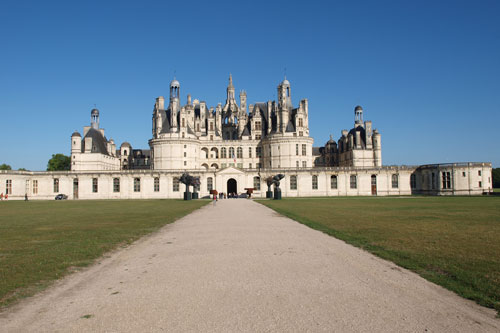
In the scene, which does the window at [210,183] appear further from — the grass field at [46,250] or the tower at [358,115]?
the grass field at [46,250]

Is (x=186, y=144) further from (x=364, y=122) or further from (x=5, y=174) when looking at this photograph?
(x=364, y=122)

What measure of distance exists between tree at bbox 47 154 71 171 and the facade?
65.6 feet

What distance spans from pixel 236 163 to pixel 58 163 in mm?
55388

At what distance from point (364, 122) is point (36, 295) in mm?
86175

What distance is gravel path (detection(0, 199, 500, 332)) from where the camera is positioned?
6.19 m

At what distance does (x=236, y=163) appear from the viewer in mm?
88688

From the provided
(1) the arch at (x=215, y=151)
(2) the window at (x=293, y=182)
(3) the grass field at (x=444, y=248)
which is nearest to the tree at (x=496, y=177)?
(2) the window at (x=293, y=182)

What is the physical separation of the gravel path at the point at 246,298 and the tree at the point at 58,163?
11016 centimetres

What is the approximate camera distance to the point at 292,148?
265 feet

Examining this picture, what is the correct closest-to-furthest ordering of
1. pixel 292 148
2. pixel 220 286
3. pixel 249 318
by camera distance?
1. pixel 249 318
2. pixel 220 286
3. pixel 292 148

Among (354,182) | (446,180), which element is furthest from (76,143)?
(446,180)

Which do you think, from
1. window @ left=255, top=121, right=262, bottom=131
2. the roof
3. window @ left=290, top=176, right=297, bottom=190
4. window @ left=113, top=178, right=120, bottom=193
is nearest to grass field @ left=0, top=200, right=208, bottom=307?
window @ left=290, top=176, right=297, bottom=190

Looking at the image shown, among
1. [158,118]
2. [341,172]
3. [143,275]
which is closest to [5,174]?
[158,118]

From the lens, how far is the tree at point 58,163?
361ft
